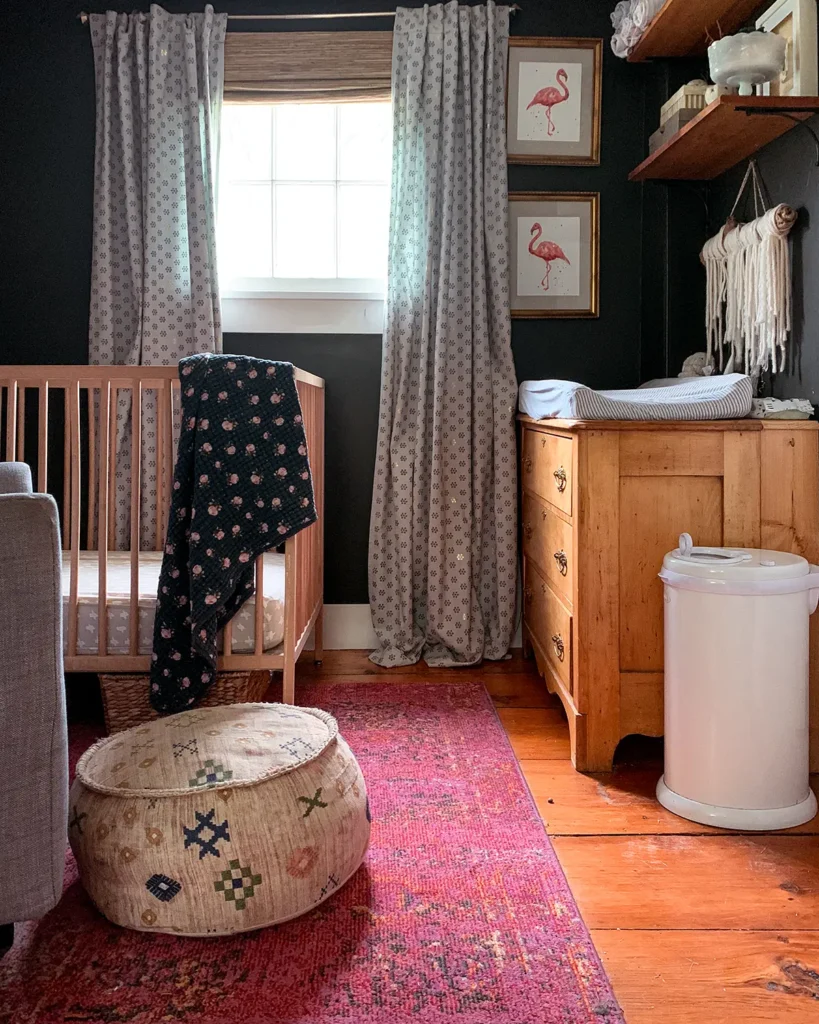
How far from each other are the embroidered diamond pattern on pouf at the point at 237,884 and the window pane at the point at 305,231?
218cm

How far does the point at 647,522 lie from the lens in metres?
2.01

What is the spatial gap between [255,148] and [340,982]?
264 cm

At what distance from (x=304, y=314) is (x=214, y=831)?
2014mm

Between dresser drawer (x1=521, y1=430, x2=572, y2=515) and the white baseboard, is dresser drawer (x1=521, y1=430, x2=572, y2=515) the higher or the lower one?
the higher one

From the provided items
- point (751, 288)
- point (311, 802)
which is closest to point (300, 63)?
point (751, 288)

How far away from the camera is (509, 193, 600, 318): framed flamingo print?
9.73 ft

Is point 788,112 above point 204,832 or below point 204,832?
above

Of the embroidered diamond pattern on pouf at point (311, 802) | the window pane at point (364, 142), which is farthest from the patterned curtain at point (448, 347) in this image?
the embroidered diamond pattern on pouf at point (311, 802)

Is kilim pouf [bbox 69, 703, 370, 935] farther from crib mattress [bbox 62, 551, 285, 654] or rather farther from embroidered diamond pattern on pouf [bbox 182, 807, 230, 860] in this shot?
crib mattress [bbox 62, 551, 285, 654]

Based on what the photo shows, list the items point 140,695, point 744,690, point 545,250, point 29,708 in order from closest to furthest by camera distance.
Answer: point 29,708 < point 744,690 < point 140,695 < point 545,250

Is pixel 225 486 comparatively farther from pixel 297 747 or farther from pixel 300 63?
pixel 300 63

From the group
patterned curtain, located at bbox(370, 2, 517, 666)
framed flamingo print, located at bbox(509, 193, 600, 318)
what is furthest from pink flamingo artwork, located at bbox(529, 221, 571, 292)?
patterned curtain, located at bbox(370, 2, 517, 666)

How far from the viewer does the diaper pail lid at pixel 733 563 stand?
1.74 meters

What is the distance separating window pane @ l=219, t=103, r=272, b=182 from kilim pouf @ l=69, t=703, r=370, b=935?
2.16 meters
